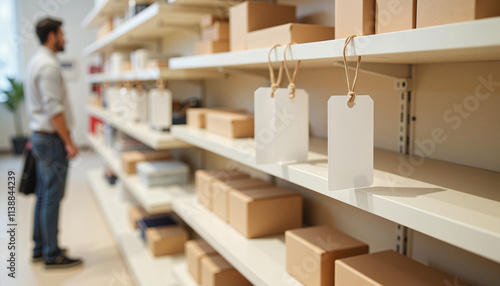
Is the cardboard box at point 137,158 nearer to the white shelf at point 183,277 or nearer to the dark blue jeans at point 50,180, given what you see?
the dark blue jeans at point 50,180

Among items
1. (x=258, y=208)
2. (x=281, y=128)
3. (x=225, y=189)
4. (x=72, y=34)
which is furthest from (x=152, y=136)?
(x=72, y=34)

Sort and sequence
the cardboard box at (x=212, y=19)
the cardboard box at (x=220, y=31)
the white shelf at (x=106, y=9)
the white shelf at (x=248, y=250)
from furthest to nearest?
the white shelf at (x=106, y=9)
the cardboard box at (x=212, y=19)
the cardboard box at (x=220, y=31)
the white shelf at (x=248, y=250)

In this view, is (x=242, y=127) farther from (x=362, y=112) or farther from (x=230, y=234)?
(x=362, y=112)

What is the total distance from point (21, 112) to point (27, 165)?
5.40 m

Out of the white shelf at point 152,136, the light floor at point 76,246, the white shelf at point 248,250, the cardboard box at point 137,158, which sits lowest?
the light floor at point 76,246

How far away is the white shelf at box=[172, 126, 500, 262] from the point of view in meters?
0.70

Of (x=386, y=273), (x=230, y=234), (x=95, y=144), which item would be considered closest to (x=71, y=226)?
(x=95, y=144)

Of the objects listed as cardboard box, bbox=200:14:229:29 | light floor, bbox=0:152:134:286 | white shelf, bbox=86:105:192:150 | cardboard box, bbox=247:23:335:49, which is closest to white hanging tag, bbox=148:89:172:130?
white shelf, bbox=86:105:192:150

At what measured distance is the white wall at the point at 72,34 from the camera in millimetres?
7277

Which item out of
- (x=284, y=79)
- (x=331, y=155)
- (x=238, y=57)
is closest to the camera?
(x=331, y=155)

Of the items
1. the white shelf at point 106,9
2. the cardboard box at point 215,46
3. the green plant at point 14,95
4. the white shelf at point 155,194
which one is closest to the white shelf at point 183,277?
the white shelf at point 155,194

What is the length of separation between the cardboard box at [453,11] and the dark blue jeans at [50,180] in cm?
256

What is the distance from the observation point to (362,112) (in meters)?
0.93

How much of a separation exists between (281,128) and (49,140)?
2.12 metres
